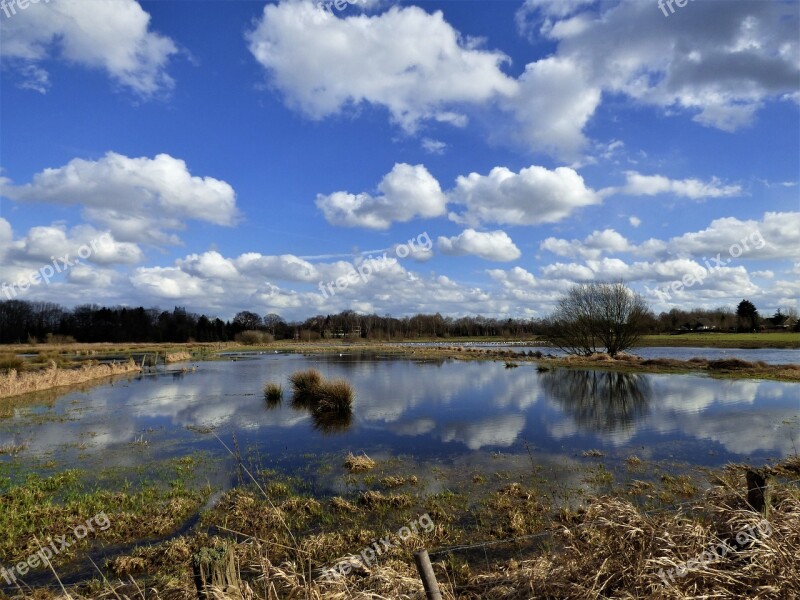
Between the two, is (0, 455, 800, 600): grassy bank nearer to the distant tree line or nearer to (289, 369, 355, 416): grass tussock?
(289, 369, 355, 416): grass tussock

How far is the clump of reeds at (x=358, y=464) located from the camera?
431 inches

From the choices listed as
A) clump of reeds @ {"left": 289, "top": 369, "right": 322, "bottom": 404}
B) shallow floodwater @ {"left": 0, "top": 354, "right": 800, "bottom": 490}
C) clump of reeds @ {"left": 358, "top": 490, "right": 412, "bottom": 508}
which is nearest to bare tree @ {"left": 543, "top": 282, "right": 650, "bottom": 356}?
shallow floodwater @ {"left": 0, "top": 354, "right": 800, "bottom": 490}

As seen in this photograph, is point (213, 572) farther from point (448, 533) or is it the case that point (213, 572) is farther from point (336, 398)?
point (336, 398)

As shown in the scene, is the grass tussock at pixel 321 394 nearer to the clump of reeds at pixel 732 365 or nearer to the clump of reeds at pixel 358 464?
the clump of reeds at pixel 358 464

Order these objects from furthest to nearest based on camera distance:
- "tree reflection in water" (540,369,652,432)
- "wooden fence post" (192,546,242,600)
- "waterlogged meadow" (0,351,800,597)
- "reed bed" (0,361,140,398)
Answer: "reed bed" (0,361,140,398) → "tree reflection in water" (540,369,652,432) → "waterlogged meadow" (0,351,800,597) → "wooden fence post" (192,546,242,600)

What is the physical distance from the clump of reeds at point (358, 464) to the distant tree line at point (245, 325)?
80832 millimetres

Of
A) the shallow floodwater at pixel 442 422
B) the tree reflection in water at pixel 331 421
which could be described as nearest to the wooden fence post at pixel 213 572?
the shallow floodwater at pixel 442 422

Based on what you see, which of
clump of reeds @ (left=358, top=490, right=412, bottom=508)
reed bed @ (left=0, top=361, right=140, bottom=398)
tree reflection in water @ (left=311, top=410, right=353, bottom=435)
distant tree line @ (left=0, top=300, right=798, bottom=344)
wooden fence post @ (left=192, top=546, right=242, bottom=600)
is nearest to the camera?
wooden fence post @ (left=192, top=546, right=242, bottom=600)

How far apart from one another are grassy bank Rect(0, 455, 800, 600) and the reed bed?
1896 centimetres

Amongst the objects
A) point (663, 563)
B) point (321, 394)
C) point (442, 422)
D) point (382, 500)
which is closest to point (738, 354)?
point (442, 422)

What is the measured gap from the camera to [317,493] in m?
9.41

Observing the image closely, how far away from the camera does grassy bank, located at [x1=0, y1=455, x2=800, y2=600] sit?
12.6ft

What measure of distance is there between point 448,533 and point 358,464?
13.9 ft

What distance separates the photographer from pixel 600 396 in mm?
21969
